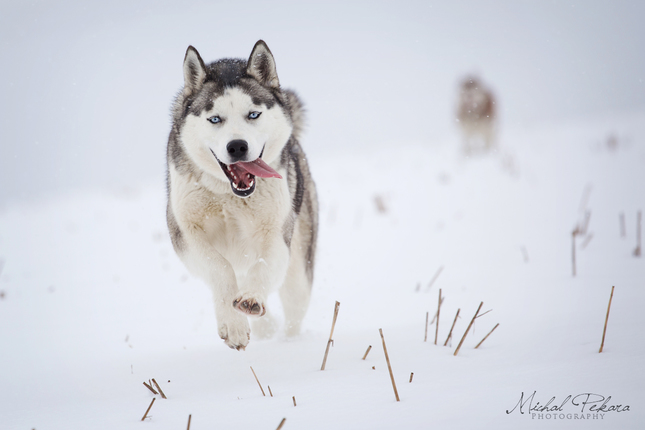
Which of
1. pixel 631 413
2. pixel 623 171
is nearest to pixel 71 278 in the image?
pixel 631 413

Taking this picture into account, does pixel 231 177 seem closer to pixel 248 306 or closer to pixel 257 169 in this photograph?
pixel 257 169

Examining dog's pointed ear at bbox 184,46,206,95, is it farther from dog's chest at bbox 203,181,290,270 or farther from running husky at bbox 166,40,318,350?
dog's chest at bbox 203,181,290,270

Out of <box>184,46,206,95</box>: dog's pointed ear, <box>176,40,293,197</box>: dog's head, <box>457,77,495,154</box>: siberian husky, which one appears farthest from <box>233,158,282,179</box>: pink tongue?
<box>457,77,495,154</box>: siberian husky

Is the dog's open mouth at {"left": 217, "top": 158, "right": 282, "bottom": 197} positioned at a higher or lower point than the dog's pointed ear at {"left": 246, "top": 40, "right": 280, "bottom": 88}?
lower

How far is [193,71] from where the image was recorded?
2703 mm

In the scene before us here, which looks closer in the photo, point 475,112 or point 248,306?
point 248,306

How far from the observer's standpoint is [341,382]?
5.86 feet

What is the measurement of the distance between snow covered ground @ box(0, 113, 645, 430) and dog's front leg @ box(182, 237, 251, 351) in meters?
0.16

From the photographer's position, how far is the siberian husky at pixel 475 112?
40.9ft

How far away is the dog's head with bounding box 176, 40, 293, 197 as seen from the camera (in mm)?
2396

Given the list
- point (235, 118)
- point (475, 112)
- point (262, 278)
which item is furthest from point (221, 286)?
point (475, 112)

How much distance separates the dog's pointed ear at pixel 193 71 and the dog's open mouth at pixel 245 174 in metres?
0.59

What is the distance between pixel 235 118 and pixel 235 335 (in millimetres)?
1151

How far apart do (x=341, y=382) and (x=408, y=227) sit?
4.18 metres
